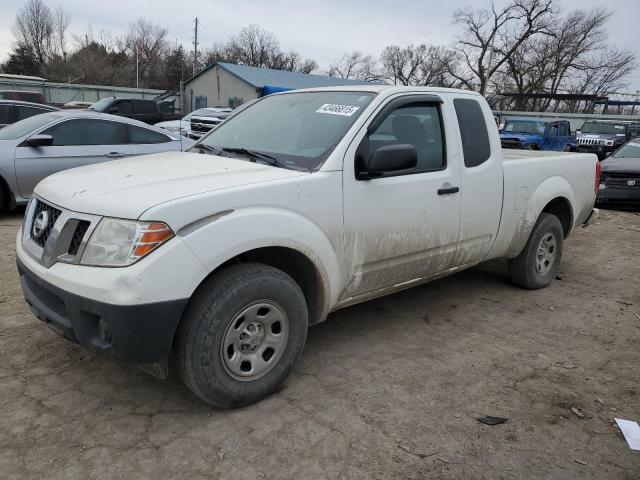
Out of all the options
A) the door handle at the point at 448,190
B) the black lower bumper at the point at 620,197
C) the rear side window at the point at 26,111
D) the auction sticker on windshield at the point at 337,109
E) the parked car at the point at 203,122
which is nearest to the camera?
the auction sticker on windshield at the point at 337,109

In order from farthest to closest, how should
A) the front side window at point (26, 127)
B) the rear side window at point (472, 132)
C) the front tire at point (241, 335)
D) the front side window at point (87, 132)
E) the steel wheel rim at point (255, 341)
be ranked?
the front side window at point (87, 132)
the front side window at point (26, 127)
the rear side window at point (472, 132)
the steel wheel rim at point (255, 341)
the front tire at point (241, 335)

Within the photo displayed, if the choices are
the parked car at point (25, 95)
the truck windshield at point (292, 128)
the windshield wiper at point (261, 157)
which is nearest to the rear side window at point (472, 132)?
the truck windshield at point (292, 128)

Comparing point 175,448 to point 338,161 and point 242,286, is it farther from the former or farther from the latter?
point 338,161

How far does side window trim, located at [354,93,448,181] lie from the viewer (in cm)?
337

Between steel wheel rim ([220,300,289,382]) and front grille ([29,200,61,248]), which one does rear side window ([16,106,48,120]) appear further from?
steel wheel rim ([220,300,289,382])

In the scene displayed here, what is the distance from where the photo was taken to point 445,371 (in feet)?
11.7

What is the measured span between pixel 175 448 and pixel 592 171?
5.08 metres

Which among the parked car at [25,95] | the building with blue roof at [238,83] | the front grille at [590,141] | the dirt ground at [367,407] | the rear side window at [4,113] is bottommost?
the dirt ground at [367,407]

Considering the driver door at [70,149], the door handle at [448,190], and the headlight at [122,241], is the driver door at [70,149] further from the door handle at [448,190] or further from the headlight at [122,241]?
the door handle at [448,190]

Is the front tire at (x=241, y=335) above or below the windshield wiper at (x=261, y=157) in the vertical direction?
below

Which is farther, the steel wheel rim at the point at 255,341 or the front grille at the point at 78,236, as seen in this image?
the steel wheel rim at the point at 255,341

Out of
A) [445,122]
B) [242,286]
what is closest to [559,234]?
[445,122]

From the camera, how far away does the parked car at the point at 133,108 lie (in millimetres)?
17181

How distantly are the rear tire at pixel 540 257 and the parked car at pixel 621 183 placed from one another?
648 centimetres
